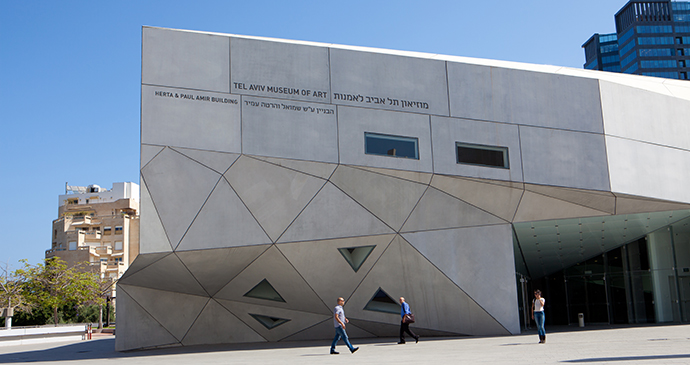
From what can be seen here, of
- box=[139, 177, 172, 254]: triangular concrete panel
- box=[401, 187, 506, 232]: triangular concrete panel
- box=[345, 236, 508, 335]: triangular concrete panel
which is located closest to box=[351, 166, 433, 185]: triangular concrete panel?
box=[401, 187, 506, 232]: triangular concrete panel

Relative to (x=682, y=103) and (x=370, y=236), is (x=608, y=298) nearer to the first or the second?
(x=682, y=103)

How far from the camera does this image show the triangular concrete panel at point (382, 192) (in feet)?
54.2

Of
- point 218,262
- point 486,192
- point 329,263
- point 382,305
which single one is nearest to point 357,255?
point 329,263

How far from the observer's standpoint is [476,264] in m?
17.5

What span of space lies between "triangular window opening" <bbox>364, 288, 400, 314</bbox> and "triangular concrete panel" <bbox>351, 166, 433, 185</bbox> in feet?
11.8

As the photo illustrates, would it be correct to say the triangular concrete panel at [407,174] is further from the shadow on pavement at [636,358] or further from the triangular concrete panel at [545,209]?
the shadow on pavement at [636,358]

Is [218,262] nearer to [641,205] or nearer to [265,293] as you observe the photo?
[265,293]

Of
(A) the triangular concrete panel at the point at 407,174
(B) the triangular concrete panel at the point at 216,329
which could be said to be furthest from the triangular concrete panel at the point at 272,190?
(B) the triangular concrete panel at the point at 216,329

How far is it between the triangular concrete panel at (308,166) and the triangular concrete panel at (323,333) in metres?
4.89

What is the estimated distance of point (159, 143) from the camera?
15227 mm

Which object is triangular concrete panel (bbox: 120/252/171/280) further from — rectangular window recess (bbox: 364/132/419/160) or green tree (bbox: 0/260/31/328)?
green tree (bbox: 0/260/31/328)

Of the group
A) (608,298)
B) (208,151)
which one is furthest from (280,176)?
(608,298)

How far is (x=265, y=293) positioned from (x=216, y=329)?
2033mm

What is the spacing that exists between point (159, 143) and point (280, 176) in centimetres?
328
